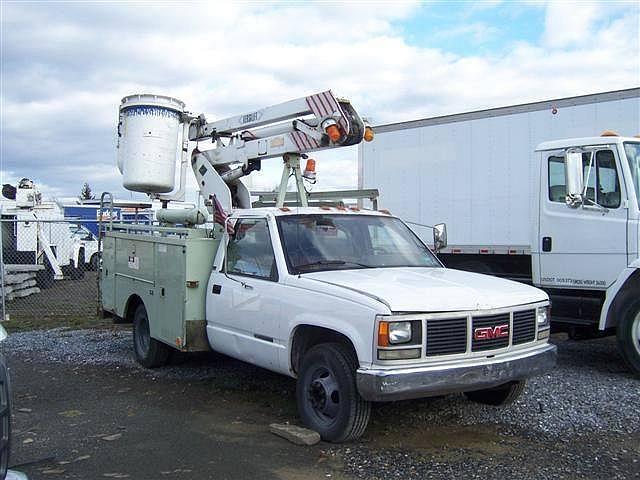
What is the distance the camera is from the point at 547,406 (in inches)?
238

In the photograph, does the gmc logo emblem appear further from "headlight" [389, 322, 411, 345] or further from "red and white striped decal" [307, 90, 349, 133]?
"red and white striped decal" [307, 90, 349, 133]

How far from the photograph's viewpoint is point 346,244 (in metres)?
6.15

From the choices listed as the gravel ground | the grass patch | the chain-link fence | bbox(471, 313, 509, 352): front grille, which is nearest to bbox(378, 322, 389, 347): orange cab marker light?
bbox(471, 313, 509, 352): front grille

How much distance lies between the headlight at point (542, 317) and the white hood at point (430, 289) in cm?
9

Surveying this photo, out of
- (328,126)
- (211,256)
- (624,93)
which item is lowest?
(211,256)

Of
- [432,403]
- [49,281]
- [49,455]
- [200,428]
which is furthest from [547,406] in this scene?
[49,281]

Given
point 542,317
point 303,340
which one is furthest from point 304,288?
point 542,317

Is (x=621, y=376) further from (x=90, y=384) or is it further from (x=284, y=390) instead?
(x=90, y=384)

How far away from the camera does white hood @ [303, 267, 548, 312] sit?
474cm

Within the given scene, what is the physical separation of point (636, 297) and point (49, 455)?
5.91 metres

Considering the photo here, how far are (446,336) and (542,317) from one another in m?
1.18

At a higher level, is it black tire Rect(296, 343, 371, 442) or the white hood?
the white hood

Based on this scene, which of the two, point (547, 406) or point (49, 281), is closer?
point (547, 406)

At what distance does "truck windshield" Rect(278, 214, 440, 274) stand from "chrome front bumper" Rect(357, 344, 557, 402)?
139 centimetres
